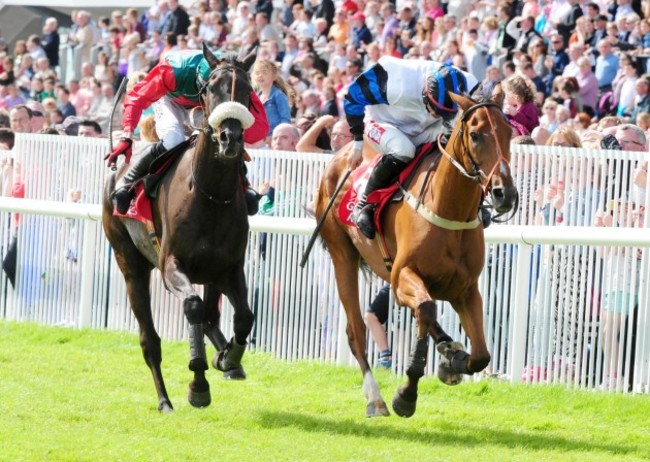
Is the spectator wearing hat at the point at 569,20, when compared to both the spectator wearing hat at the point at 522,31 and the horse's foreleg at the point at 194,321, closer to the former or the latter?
the spectator wearing hat at the point at 522,31

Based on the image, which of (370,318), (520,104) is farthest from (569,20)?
(370,318)

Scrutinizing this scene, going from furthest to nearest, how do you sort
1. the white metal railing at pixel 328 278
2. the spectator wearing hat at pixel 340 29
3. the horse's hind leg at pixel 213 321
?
the spectator wearing hat at pixel 340 29
the white metal railing at pixel 328 278
the horse's hind leg at pixel 213 321

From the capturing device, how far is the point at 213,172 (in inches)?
304

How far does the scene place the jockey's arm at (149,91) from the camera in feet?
27.1

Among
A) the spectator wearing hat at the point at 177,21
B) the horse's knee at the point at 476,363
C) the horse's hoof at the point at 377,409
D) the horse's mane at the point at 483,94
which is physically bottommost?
the horse's hoof at the point at 377,409

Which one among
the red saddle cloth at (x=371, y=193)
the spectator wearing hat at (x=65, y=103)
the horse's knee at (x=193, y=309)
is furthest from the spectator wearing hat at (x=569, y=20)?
the horse's knee at (x=193, y=309)

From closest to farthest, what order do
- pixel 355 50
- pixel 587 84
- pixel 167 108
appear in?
1. pixel 167 108
2. pixel 587 84
3. pixel 355 50

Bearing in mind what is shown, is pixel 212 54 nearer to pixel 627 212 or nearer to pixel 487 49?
pixel 627 212

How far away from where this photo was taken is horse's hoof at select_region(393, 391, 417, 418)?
287 inches

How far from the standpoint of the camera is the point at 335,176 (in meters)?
8.86

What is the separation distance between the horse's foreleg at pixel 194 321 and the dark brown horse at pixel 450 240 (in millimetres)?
995

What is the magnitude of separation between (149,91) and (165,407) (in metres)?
1.95

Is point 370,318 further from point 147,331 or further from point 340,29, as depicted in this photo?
point 340,29

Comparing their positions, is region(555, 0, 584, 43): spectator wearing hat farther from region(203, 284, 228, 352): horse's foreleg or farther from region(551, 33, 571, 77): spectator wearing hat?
region(203, 284, 228, 352): horse's foreleg
